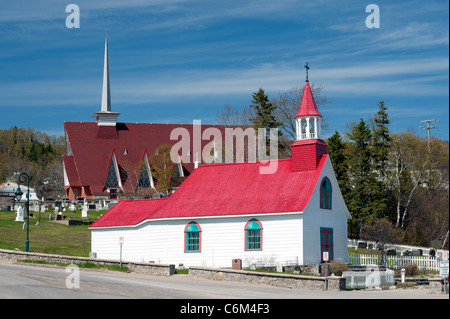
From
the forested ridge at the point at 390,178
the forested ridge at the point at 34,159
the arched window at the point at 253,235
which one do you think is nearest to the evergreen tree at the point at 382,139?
the forested ridge at the point at 390,178

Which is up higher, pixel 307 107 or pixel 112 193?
pixel 307 107

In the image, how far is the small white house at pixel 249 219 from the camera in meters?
42.7

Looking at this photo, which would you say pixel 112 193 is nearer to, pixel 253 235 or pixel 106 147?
pixel 106 147

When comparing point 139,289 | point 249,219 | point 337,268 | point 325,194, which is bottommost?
point 139,289

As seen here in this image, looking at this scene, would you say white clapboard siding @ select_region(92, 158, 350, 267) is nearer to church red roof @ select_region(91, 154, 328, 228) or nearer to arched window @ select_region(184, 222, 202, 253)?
arched window @ select_region(184, 222, 202, 253)

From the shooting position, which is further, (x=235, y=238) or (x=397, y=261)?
(x=397, y=261)

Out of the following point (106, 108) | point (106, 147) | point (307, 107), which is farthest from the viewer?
point (106, 108)

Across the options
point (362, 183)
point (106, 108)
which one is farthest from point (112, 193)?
point (362, 183)

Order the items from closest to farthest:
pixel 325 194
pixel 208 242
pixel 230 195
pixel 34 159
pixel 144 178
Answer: pixel 325 194 → pixel 208 242 → pixel 230 195 → pixel 144 178 → pixel 34 159

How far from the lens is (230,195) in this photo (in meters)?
46.2

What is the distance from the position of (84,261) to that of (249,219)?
10.4 metres

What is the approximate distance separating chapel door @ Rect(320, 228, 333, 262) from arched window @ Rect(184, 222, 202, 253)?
785cm
